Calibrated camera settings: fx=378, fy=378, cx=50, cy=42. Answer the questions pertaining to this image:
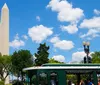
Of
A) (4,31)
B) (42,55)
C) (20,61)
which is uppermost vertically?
(4,31)

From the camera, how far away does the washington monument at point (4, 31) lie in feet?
391

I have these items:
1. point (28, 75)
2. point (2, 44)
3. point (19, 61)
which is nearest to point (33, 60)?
point (19, 61)

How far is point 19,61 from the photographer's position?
109688mm

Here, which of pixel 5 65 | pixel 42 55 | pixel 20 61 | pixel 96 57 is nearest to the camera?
pixel 96 57

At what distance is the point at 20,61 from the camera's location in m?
110

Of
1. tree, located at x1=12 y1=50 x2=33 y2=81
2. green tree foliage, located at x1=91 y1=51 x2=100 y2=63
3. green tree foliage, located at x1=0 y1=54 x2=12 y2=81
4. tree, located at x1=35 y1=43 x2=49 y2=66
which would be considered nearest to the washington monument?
green tree foliage, located at x1=0 y1=54 x2=12 y2=81

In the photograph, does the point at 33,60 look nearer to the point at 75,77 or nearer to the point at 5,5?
the point at 5,5

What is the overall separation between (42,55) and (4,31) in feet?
56.7

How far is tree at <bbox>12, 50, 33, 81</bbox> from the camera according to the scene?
109438mm

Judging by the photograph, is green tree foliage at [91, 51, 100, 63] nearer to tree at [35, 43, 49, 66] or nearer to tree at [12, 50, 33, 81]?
tree at [35, 43, 49, 66]

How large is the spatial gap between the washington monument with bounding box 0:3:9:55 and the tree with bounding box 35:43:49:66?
37.8 feet

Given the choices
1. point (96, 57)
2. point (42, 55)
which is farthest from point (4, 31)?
point (96, 57)

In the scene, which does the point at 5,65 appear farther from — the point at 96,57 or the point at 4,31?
the point at 96,57

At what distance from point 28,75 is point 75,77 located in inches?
110
